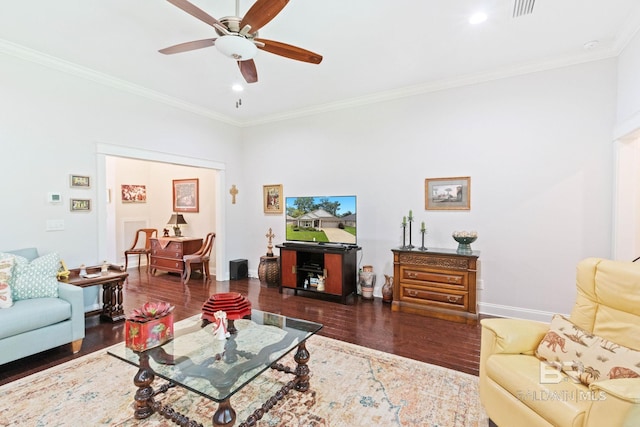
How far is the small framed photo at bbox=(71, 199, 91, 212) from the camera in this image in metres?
3.57

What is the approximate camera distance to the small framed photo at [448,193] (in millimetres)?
3900

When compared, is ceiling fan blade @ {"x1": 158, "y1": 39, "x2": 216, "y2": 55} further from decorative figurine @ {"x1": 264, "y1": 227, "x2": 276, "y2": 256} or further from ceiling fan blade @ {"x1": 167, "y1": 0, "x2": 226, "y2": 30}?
decorative figurine @ {"x1": 264, "y1": 227, "x2": 276, "y2": 256}

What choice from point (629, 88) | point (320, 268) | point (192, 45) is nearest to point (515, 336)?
point (629, 88)

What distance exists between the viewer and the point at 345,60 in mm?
3383

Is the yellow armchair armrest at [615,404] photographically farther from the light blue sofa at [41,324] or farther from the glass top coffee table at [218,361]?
the light blue sofa at [41,324]

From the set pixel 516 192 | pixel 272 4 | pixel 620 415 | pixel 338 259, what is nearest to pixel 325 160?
pixel 338 259

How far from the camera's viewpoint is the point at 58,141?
344cm

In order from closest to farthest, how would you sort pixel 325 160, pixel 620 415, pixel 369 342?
pixel 620 415
pixel 369 342
pixel 325 160

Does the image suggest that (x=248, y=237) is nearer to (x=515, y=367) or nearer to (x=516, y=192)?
(x=516, y=192)

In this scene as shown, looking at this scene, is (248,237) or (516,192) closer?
(516,192)

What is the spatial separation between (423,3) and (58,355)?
4453 millimetres

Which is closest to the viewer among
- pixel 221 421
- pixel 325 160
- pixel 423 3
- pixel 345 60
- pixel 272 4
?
pixel 221 421

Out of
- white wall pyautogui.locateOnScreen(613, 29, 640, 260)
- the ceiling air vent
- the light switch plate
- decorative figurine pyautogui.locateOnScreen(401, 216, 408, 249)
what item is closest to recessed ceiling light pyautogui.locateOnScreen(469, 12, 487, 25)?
the ceiling air vent

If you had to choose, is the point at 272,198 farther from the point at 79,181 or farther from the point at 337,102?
the point at 79,181
